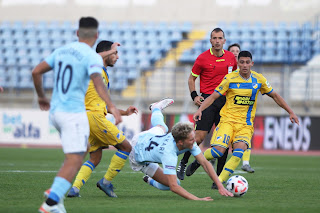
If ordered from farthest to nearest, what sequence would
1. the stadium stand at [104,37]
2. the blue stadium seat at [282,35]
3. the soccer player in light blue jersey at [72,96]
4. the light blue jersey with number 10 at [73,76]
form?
the stadium stand at [104,37] → the blue stadium seat at [282,35] → the light blue jersey with number 10 at [73,76] → the soccer player in light blue jersey at [72,96]

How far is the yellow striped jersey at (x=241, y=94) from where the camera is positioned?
8258 millimetres

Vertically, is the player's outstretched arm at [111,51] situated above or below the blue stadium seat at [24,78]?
above

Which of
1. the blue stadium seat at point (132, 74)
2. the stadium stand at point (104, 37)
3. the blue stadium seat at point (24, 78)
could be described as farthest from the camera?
the stadium stand at point (104, 37)

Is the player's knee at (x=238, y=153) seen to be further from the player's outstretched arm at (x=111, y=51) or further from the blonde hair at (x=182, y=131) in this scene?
the player's outstretched arm at (x=111, y=51)

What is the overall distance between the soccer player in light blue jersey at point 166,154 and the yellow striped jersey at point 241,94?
47.8 inches

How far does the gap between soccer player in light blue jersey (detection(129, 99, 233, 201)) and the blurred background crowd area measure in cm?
1179

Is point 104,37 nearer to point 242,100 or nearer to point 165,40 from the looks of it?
point 165,40

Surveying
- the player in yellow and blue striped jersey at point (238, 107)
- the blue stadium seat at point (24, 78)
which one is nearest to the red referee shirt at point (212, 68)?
the player in yellow and blue striped jersey at point (238, 107)

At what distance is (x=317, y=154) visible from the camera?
17.9 metres

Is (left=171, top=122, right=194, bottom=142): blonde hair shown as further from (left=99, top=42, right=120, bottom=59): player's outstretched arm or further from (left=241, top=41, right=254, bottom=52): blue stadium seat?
(left=241, top=41, right=254, bottom=52): blue stadium seat

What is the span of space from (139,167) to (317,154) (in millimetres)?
11889

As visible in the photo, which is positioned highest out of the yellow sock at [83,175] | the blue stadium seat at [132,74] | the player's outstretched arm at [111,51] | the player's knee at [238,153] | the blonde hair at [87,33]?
the blonde hair at [87,33]

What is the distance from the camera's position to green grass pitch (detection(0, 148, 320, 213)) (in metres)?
5.98

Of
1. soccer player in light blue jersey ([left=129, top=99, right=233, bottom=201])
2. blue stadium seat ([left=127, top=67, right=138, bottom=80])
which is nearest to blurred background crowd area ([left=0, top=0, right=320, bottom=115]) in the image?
blue stadium seat ([left=127, top=67, right=138, bottom=80])
